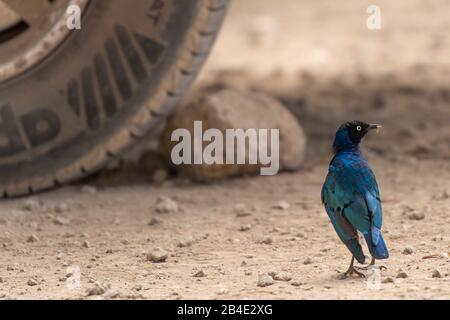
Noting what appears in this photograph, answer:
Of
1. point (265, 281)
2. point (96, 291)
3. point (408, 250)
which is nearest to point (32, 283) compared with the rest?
point (96, 291)

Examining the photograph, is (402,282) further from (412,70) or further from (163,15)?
(412,70)

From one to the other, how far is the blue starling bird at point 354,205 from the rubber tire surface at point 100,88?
952 mm

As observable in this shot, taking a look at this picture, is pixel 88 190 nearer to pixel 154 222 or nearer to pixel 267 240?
pixel 154 222

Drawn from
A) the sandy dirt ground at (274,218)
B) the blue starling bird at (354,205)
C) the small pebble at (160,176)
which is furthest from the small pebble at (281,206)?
the blue starling bird at (354,205)

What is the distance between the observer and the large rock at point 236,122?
13.7 feet

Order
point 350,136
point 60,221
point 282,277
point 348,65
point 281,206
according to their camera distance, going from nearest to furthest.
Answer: point 282,277 → point 350,136 → point 60,221 → point 281,206 → point 348,65

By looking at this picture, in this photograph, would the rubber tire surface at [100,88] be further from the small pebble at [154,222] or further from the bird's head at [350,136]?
the bird's head at [350,136]

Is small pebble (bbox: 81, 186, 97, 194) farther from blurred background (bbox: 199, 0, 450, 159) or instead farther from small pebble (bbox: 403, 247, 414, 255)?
small pebble (bbox: 403, 247, 414, 255)

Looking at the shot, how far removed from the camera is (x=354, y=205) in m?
2.98

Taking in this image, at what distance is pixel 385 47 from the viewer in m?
6.25

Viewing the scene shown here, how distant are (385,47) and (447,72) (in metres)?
0.71

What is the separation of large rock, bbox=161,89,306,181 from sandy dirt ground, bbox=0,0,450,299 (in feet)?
0.16

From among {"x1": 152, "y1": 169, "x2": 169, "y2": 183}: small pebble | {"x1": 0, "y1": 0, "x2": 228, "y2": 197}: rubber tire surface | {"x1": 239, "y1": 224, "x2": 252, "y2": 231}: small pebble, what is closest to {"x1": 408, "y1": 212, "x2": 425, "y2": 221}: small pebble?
{"x1": 239, "y1": 224, "x2": 252, "y2": 231}: small pebble

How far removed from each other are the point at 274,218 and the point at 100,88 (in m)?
0.71
